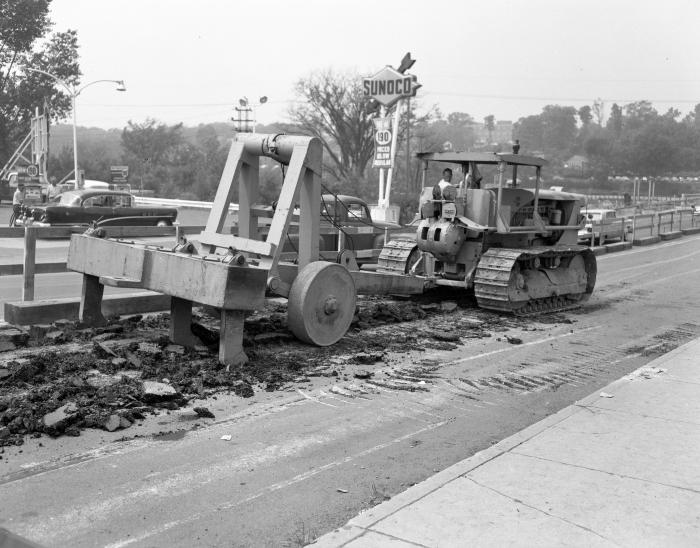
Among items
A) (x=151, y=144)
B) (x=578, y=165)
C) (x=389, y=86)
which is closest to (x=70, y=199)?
(x=389, y=86)

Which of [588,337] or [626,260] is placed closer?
[588,337]

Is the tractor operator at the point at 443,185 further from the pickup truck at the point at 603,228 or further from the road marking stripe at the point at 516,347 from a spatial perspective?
the pickup truck at the point at 603,228

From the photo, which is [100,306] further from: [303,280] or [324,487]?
[324,487]

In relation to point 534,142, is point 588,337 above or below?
below

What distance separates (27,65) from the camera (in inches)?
2448

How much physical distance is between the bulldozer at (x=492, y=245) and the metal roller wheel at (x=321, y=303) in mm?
3589

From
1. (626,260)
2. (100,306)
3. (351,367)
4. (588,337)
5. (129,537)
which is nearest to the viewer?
(129,537)

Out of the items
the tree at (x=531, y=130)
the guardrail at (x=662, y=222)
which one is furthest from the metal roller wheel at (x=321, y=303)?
the tree at (x=531, y=130)

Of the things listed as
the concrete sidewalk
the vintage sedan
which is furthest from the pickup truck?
the concrete sidewalk

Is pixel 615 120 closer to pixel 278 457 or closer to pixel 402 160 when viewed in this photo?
pixel 402 160

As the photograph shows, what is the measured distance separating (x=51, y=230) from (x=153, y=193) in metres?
54.1

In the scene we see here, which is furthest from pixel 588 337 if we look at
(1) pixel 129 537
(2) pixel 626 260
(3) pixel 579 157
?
(3) pixel 579 157

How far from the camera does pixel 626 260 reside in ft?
79.8

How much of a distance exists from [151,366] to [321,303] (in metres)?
2.22
